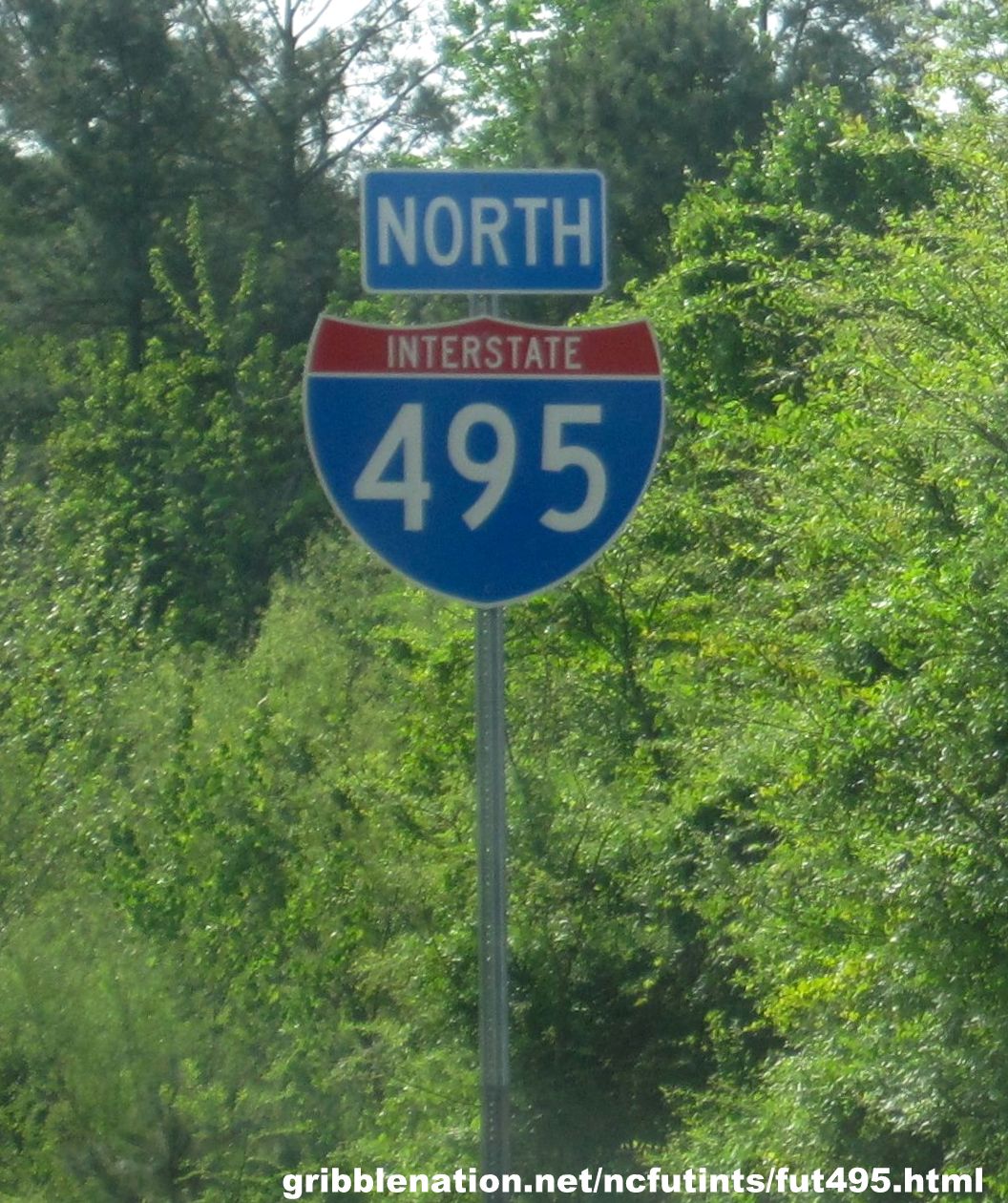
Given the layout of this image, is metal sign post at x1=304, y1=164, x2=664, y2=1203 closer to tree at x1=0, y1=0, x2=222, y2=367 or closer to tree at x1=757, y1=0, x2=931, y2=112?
tree at x1=757, y1=0, x2=931, y2=112

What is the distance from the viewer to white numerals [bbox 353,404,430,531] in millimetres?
3352

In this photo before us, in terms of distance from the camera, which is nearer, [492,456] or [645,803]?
[492,456]

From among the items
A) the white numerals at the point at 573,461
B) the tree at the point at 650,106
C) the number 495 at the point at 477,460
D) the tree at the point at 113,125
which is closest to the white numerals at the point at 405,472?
the number 495 at the point at 477,460

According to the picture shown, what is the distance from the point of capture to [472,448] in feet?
11.0

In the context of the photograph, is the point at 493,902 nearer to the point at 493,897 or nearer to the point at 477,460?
the point at 493,897

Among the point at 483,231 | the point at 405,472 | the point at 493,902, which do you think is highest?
the point at 483,231

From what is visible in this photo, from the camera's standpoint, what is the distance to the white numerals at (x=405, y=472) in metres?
3.35

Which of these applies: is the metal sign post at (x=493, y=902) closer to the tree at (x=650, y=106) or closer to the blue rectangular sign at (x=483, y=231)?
the blue rectangular sign at (x=483, y=231)

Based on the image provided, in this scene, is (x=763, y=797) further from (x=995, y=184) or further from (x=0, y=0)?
(x=0, y=0)

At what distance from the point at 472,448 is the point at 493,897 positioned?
82 centimetres

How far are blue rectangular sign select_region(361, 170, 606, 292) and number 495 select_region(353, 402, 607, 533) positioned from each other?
0.27 metres

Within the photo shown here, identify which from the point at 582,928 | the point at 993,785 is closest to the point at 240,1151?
the point at 582,928

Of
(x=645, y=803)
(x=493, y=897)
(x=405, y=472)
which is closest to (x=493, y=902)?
(x=493, y=897)

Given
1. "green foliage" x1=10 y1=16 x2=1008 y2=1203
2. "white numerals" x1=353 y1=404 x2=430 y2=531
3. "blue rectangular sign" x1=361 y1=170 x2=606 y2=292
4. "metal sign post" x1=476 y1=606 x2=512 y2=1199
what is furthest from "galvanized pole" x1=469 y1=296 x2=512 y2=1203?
"green foliage" x1=10 y1=16 x2=1008 y2=1203
